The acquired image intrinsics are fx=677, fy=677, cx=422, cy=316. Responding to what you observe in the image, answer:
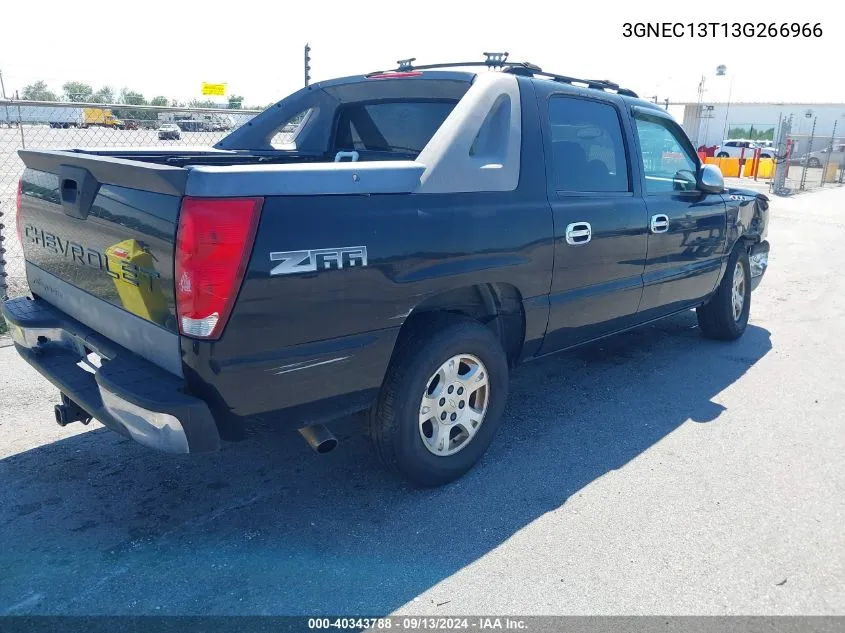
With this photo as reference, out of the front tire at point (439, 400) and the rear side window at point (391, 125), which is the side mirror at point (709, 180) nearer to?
the rear side window at point (391, 125)

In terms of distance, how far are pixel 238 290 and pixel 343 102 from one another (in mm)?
2370

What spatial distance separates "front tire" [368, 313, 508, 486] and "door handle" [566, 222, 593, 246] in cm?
74

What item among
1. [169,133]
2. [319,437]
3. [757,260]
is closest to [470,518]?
[319,437]

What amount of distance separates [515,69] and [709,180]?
2.07 meters

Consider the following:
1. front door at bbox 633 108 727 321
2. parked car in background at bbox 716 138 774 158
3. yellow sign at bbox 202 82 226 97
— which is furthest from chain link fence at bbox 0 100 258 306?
parked car in background at bbox 716 138 774 158

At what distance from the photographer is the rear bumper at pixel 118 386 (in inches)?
96.1

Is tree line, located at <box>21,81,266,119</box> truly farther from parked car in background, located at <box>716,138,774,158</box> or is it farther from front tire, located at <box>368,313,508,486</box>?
parked car in background, located at <box>716,138,774,158</box>

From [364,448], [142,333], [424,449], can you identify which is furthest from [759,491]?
[142,333]

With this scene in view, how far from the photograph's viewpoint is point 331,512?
3.16m

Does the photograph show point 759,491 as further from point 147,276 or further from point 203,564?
point 147,276

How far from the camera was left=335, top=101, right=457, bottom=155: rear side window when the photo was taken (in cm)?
386

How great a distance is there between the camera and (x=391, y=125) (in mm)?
4121

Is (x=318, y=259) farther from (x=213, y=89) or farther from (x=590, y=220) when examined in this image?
(x=213, y=89)

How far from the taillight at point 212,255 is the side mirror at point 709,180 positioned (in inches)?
146
